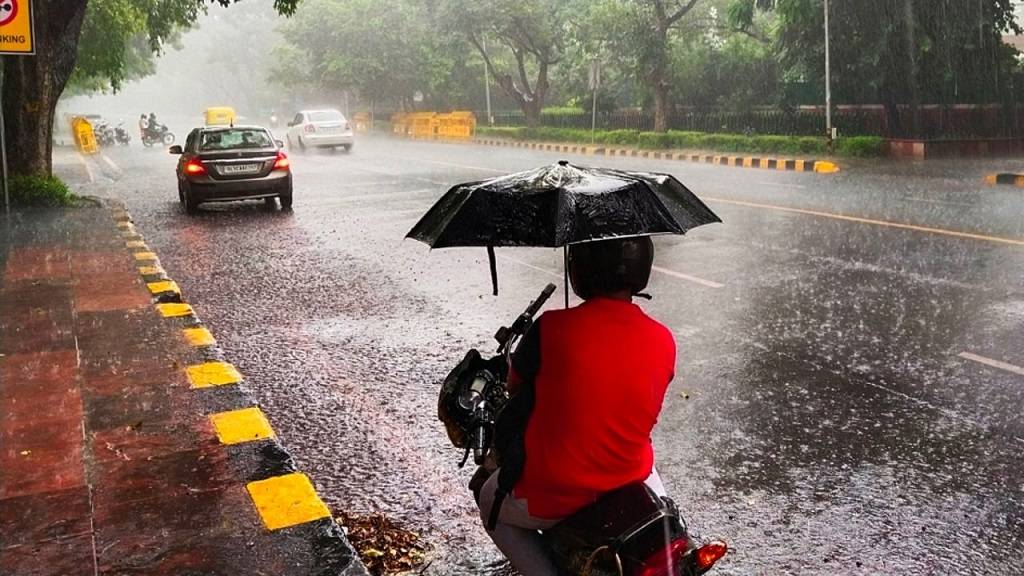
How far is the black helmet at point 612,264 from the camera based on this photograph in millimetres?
2342

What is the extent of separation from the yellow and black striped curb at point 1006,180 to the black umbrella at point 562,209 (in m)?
15.8

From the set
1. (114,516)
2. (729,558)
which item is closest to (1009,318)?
(729,558)

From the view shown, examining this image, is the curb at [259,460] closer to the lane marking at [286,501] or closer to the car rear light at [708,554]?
the lane marking at [286,501]

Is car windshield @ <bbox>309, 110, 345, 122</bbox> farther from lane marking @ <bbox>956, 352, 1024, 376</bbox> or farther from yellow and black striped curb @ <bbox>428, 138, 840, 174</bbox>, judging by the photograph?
lane marking @ <bbox>956, 352, 1024, 376</bbox>

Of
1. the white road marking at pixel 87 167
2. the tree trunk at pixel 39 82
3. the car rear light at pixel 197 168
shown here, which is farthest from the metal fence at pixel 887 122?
the tree trunk at pixel 39 82

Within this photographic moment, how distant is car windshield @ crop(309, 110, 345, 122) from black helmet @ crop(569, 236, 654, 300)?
107ft

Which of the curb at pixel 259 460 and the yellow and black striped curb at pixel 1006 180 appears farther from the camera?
the yellow and black striped curb at pixel 1006 180

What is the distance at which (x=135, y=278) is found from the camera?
337 inches

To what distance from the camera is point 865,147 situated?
912 inches

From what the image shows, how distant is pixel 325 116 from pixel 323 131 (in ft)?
3.84

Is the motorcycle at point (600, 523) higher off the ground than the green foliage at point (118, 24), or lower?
lower

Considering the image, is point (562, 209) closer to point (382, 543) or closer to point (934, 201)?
point (382, 543)

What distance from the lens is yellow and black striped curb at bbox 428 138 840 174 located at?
71.2 feet

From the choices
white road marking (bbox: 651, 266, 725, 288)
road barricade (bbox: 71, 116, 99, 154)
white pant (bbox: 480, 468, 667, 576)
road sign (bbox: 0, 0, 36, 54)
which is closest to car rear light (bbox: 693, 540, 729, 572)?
white pant (bbox: 480, 468, 667, 576)
